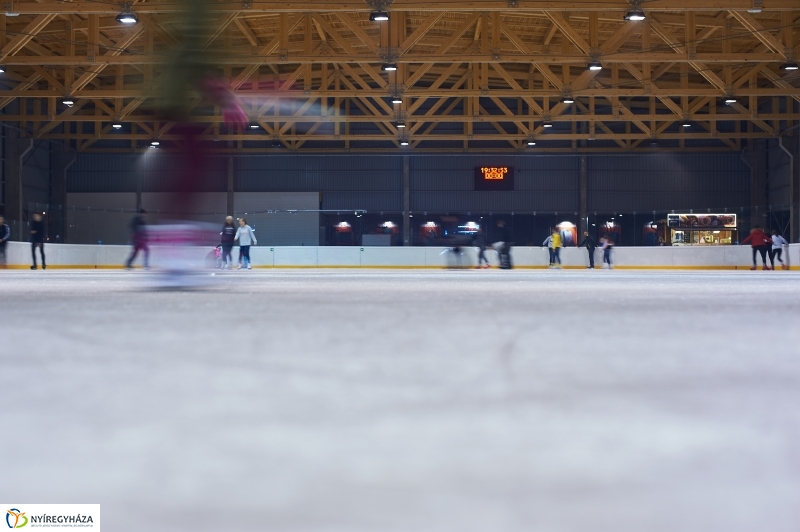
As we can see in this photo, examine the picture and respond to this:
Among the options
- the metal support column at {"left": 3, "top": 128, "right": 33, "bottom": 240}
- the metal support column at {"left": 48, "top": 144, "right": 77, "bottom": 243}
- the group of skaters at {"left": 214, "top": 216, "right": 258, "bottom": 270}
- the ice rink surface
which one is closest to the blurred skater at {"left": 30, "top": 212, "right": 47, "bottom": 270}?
the group of skaters at {"left": 214, "top": 216, "right": 258, "bottom": 270}

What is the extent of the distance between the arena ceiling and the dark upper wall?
76 centimetres

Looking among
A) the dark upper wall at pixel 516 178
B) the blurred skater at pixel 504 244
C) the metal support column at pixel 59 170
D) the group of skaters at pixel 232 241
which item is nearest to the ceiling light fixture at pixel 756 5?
the blurred skater at pixel 504 244

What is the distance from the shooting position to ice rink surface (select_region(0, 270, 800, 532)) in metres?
1.21

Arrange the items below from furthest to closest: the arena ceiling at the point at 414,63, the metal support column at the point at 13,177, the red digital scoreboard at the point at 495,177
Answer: the red digital scoreboard at the point at 495,177, the metal support column at the point at 13,177, the arena ceiling at the point at 414,63

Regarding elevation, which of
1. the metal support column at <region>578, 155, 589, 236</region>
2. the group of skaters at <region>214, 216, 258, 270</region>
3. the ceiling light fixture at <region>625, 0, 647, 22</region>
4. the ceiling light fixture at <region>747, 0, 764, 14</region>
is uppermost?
the ceiling light fixture at <region>747, 0, 764, 14</region>

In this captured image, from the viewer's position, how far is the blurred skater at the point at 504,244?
23281mm

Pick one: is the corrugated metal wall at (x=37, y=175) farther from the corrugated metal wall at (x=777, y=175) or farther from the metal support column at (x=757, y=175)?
the corrugated metal wall at (x=777, y=175)

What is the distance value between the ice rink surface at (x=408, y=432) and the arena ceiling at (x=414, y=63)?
12.3ft

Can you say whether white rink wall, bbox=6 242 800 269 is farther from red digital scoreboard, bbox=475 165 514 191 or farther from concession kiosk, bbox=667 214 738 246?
red digital scoreboard, bbox=475 165 514 191

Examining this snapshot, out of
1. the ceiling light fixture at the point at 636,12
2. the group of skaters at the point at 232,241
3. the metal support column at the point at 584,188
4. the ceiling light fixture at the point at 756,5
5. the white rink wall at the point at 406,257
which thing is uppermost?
the ceiling light fixture at the point at 756,5

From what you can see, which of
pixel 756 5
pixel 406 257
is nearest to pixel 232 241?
pixel 406 257

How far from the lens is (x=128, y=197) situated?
134 ft

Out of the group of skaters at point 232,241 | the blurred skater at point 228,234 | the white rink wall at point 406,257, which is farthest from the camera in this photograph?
the white rink wall at point 406,257

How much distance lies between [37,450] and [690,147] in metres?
42.8
